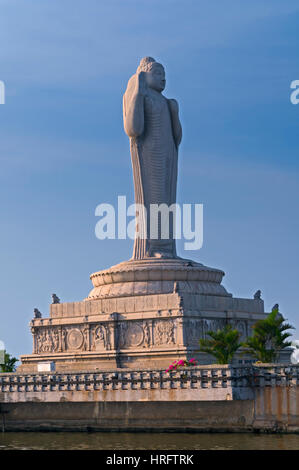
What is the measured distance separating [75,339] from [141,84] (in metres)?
13.0

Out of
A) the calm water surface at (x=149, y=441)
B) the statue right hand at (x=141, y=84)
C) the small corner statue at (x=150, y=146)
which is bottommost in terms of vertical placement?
the calm water surface at (x=149, y=441)

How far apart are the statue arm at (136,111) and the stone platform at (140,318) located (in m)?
6.64

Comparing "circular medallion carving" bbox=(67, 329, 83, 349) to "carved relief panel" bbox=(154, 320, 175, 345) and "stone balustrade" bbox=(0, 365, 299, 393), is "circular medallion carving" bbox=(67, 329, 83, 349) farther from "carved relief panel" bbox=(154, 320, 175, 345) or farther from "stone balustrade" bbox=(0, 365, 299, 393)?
"stone balustrade" bbox=(0, 365, 299, 393)

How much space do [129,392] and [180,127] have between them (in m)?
17.1

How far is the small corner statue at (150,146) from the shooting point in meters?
48.2

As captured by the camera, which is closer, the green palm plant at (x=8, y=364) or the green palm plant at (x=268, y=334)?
the green palm plant at (x=268, y=334)

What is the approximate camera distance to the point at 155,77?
49.3 m

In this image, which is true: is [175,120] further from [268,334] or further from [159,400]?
[159,400]

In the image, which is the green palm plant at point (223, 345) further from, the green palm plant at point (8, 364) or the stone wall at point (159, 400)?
the green palm plant at point (8, 364)

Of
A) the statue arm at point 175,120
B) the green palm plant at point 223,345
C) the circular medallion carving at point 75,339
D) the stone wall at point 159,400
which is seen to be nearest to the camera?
the stone wall at point 159,400

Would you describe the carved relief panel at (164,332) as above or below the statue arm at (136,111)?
below

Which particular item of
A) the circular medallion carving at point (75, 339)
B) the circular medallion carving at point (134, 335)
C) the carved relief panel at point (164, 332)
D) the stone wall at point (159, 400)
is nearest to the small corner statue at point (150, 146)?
the circular medallion carving at point (75, 339)

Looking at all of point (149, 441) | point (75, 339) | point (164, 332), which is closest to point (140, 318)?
point (164, 332)

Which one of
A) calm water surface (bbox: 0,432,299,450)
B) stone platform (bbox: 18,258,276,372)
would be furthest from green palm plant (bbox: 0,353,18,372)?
calm water surface (bbox: 0,432,299,450)
